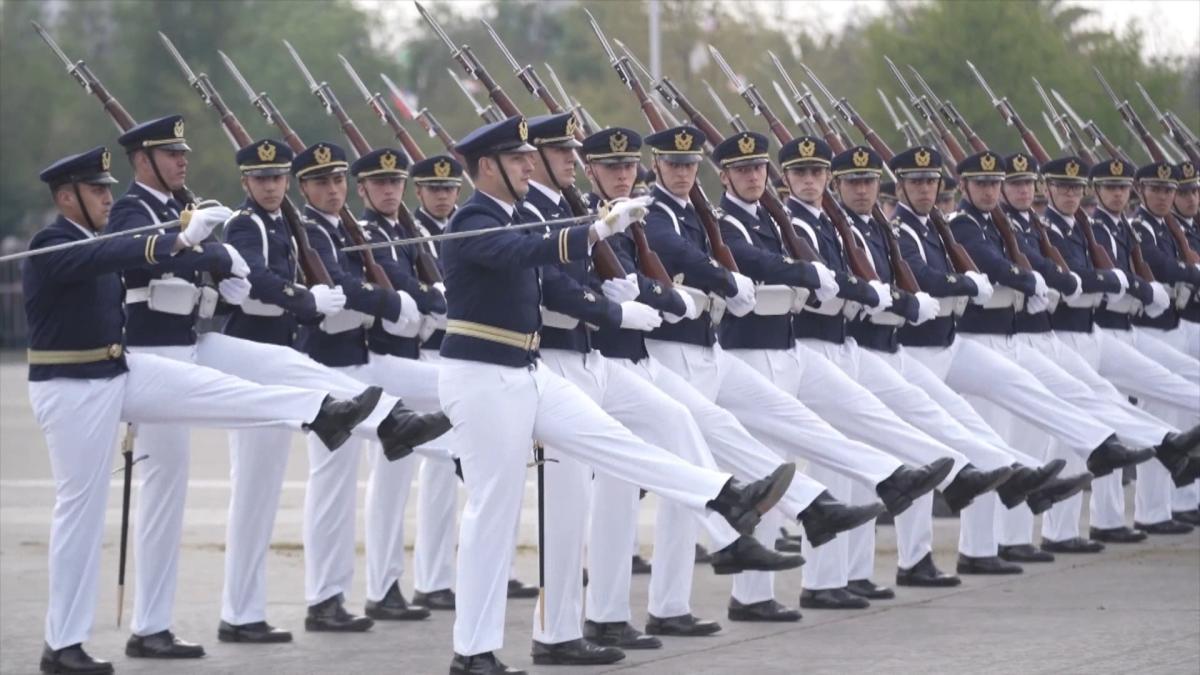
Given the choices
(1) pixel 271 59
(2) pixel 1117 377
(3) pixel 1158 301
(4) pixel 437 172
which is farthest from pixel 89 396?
(1) pixel 271 59

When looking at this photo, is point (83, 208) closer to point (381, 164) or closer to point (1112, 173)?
point (381, 164)

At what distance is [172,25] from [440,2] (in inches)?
403

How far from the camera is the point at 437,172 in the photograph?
11.3m

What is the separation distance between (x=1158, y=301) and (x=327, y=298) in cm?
574

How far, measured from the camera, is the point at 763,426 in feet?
33.2

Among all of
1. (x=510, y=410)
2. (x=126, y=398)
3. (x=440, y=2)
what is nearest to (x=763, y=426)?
(x=510, y=410)

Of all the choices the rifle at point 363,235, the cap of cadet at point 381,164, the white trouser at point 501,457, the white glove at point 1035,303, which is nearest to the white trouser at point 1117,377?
the white glove at point 1035,303

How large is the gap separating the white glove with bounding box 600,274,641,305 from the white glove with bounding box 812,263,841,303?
1.42m

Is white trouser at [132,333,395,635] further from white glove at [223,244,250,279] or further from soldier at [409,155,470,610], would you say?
soldier at [409,155,470,610]

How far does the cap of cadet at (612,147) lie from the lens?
382 inches

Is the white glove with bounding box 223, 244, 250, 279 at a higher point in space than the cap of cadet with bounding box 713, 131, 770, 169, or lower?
lower

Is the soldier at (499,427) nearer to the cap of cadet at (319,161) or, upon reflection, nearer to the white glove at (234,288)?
the white glove at (234,288)

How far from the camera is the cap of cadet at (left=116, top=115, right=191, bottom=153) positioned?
957cm

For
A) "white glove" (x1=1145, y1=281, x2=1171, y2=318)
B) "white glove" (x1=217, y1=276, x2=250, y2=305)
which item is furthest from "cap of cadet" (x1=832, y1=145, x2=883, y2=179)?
"white glove" (x1=217, y1=276, x2=250, y2=305)
